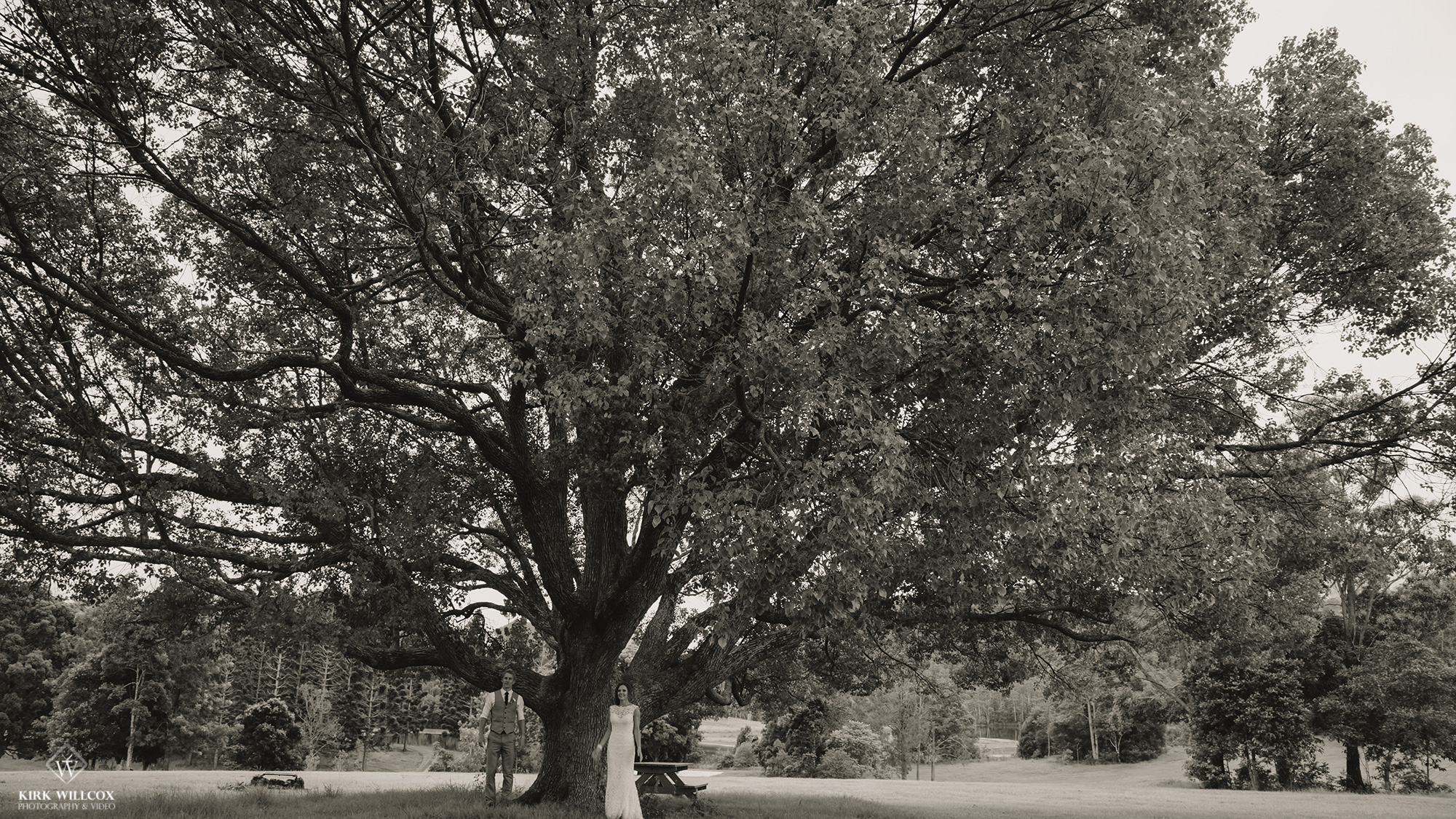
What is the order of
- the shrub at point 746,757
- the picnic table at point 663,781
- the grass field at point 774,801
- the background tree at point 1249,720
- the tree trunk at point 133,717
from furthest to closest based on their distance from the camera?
the shrub at point 746,757 → the tree trunk at point 133,717 → the background tree at point 1249,720 → the picnic table at point 663,781 → the grass field at point 774,801

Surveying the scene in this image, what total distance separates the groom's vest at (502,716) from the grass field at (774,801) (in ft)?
3.63

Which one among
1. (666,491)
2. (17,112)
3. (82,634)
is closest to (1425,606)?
(666,491)

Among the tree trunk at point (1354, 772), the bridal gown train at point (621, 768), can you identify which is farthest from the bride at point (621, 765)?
the tree trunk at point (1354, 772)

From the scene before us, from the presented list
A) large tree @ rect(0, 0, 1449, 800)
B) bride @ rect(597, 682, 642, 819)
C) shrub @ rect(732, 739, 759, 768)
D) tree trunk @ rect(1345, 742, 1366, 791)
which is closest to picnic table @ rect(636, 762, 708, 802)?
large tree @ rect(0, 0, 1449, 800)

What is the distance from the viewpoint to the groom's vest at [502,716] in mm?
12664

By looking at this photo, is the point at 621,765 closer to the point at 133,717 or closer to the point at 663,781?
the point at 663,781

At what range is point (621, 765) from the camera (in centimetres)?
1003

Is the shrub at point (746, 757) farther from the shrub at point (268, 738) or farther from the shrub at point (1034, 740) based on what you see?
the shrub at point (1034, 740)

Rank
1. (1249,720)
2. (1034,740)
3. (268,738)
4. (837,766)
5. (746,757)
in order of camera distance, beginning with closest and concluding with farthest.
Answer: (1249,720) → (837,766) → (268,738) → (746,757) → (1034,740)

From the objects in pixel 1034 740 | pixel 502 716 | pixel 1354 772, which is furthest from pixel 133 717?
pixel 1034 740

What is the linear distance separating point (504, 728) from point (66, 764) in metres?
23.0

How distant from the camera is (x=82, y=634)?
150 feet

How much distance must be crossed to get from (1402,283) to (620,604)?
12611mm

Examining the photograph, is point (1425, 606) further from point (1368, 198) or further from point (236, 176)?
point (236, 176)
